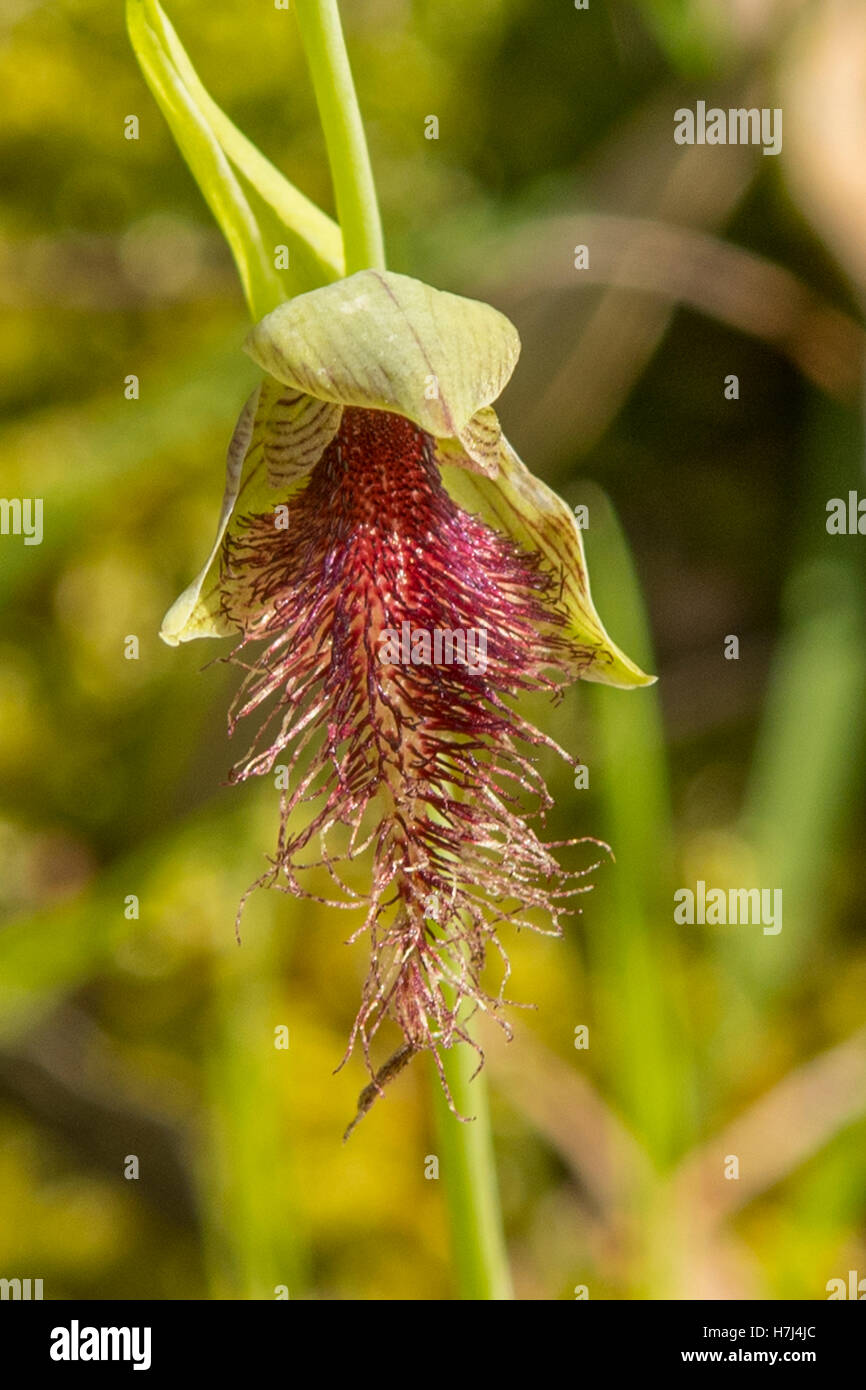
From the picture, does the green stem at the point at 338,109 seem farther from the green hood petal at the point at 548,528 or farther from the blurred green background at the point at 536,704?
the blurred green background at the point at 536,704

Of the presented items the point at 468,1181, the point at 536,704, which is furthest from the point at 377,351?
the point at 536,704

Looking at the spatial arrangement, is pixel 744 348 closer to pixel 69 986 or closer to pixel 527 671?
pixel 69 986

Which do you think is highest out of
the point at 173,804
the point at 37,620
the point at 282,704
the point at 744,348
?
the point at 744,348

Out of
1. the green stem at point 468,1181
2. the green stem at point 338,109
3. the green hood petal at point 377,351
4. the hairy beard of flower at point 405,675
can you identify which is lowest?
the green stem at point 468,1181

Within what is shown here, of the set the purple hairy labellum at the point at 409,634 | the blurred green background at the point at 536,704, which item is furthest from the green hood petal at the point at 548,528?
the blurred green background at the point at 536,704

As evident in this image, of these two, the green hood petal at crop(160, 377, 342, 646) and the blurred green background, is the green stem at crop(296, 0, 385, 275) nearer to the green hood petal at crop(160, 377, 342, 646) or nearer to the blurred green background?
the green hood petal at crop(160, 377, 342, 646)
